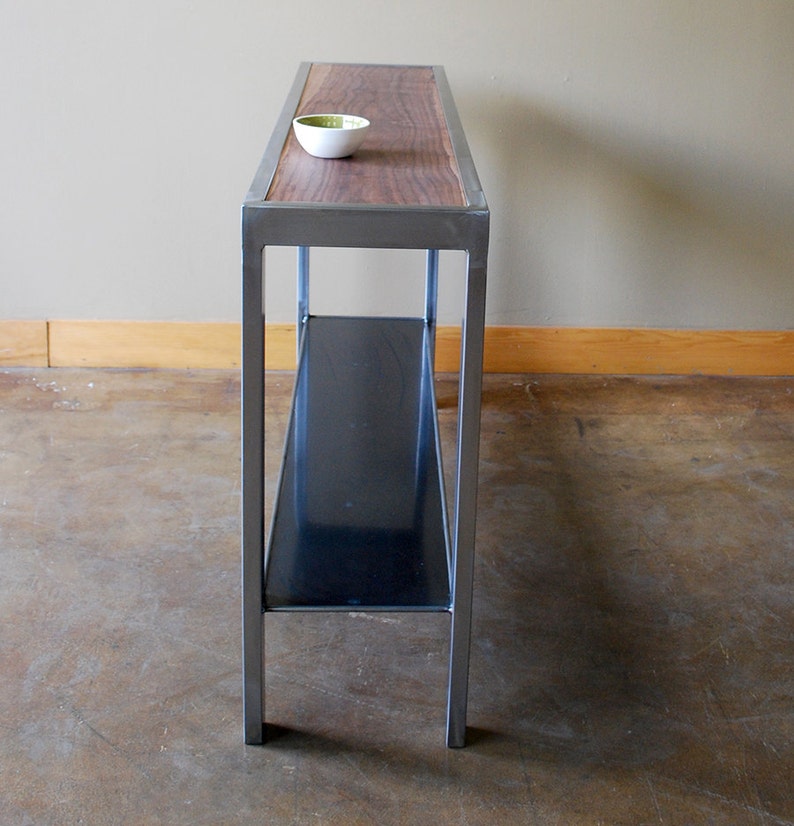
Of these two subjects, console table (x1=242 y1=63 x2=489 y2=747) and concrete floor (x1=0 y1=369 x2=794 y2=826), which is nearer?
console table (x1=242 y1=63 x2=489 y2=747)

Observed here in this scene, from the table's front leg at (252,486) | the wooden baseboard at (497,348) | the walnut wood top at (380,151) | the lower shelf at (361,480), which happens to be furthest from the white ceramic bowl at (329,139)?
the wooden baseboard at (497,348)

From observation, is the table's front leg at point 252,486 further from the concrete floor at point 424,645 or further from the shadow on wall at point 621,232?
the shadow on wall at point 621,232

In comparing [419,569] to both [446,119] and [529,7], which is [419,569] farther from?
[529,7]

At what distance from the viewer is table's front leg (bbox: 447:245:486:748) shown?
1.74 metres

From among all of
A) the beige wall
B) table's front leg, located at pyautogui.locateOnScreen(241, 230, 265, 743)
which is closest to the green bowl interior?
table's front leg, located at pyautogui.locateOnScreen(241, 230, 265, 743)

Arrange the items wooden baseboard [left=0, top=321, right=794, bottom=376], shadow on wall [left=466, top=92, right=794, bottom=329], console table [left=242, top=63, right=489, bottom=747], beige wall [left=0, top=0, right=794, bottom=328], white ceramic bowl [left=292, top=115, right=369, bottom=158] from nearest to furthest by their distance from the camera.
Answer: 1. console table [left=242, top=63, right=489, bottom=747]
2. white ceramic bowl [left=292, top=115, right=369, bottom=158]
3. beige wall [left=0, top=0, right=794, bottom=328]
4. shadow on wall [left=466, top=92, right=794, bottom=329]
5. wooden baseboard [left=0, top=321, right=794, bottom=376]

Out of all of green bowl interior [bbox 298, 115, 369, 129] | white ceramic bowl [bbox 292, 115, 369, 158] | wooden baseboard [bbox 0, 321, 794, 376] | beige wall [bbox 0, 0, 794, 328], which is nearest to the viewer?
white ceramic bowl [bbox 292, 115, 369, 158]

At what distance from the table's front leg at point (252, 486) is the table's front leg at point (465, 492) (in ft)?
1.05

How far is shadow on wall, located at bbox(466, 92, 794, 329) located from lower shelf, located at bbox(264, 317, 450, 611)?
455 mm

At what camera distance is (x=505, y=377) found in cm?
364

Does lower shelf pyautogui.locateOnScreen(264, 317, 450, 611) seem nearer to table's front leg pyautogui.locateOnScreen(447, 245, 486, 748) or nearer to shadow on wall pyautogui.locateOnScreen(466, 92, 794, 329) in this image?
table's front leg pyautogui.locateOnScreen(447, 245, 486, 748)

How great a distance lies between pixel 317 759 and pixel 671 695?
2.26ft

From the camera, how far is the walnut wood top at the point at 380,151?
1782mm

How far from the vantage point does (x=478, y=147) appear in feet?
11.2
